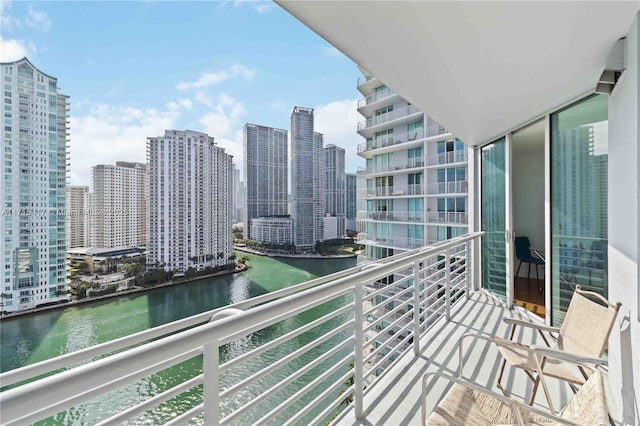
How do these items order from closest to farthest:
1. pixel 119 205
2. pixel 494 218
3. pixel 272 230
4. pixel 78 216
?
pixel 494 218, pixel 78 216, pixel 119 205, pixel 272 230

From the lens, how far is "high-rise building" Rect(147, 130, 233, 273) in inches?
757

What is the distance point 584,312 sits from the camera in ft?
5.89

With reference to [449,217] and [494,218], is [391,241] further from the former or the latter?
[494,218]

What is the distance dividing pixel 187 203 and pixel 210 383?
70.6 ft

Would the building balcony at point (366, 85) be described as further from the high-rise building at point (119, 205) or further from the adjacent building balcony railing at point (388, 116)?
the high-rise building at point (119, 205)

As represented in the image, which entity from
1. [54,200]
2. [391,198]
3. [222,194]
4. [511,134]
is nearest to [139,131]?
[222,194]

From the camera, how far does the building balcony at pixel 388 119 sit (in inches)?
557

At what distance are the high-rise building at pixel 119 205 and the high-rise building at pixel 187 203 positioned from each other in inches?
40.4

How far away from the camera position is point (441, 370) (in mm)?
2195

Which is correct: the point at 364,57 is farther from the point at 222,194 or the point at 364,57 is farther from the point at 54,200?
the point at 222,194

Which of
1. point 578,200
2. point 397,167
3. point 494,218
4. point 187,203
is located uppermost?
point 397,167

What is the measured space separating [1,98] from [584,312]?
22.3m

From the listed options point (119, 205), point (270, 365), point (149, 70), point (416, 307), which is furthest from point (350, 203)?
point (270, 365)

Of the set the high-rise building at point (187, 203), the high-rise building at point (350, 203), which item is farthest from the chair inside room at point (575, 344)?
the high-rise building at point (350, 203)
